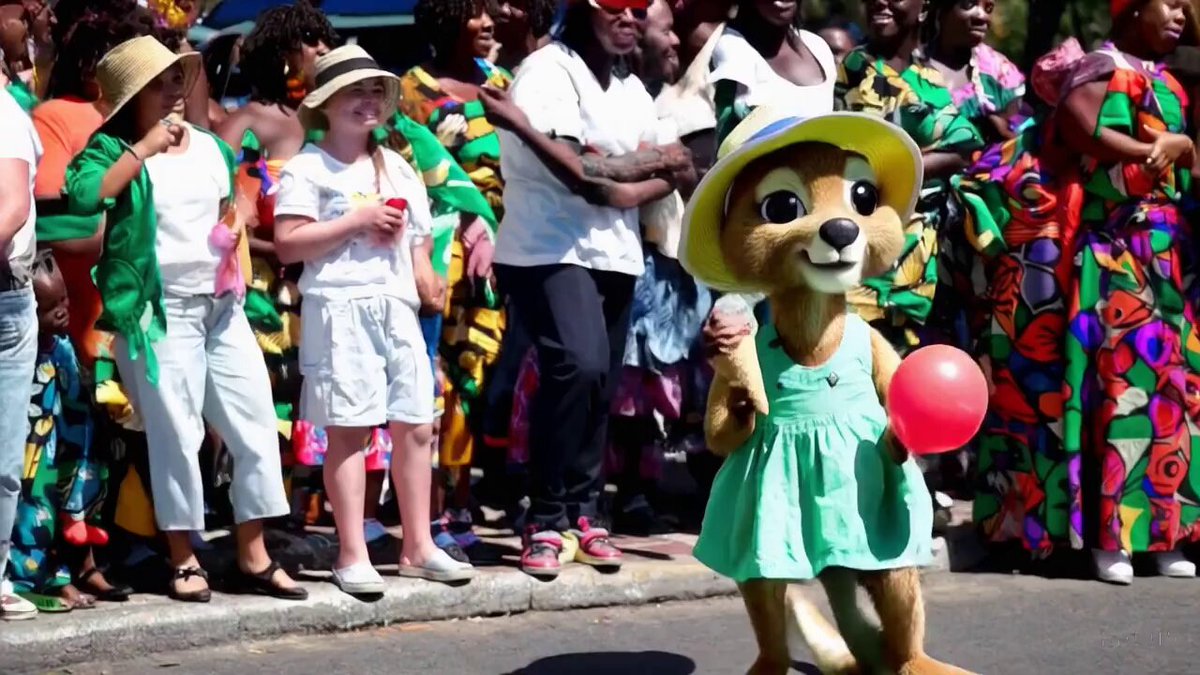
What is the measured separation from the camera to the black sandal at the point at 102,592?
6473 mm

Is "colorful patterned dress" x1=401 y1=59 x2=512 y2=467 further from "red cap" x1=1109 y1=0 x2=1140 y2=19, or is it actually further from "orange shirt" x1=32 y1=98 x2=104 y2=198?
"red cap" x1=1109 y1=0 x2=1140 y2=19

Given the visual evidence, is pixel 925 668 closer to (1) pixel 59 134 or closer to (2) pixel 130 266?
(2) pixel 130 266

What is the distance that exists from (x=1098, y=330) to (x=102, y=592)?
365cm

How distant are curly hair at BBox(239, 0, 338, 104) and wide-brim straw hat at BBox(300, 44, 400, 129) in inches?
19.4

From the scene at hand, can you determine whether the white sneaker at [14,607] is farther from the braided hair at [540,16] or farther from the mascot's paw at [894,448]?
the braided hair at [540,16]

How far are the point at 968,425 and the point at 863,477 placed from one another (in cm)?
38

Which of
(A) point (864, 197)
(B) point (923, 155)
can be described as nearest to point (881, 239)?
(A) point (864, 197)

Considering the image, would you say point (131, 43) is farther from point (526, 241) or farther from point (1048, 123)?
point (1048, 123)

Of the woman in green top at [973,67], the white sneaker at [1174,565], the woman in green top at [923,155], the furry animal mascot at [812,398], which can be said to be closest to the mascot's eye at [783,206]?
the furry animal mascot at [812,398]

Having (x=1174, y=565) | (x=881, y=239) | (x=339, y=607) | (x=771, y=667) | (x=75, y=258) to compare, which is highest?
(x=881, y=239)

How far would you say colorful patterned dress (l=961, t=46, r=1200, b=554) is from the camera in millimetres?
7551

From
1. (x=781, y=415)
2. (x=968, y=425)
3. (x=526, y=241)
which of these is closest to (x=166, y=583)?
(x=526, y=241)

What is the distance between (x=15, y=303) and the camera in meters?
5.90

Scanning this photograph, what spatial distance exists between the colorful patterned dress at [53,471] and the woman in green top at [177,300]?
0.18 meters
